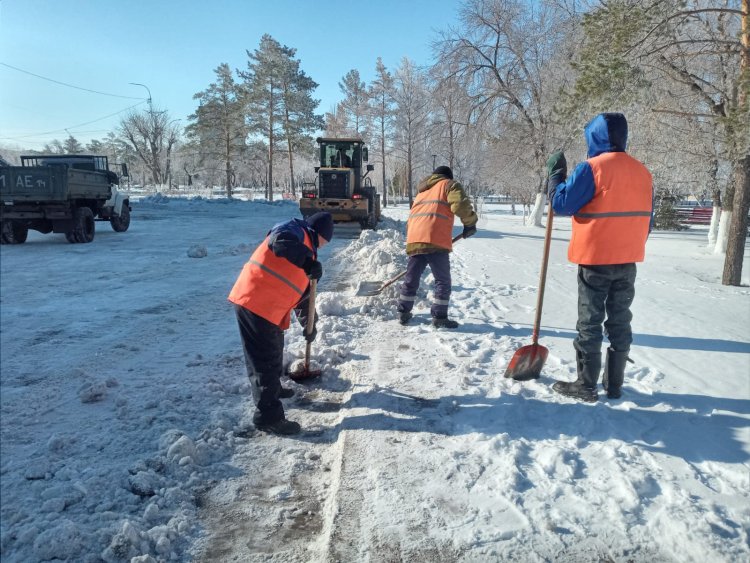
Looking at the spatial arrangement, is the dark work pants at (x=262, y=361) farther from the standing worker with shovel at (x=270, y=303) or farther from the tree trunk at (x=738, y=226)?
the tree trunk at (x=738, y=226)

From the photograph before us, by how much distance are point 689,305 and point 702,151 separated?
6851 millimetres

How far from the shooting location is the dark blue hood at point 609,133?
3.21 meters

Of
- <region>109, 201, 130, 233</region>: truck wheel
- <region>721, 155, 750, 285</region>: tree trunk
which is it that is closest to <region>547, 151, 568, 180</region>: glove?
<region>721, 155, 750, 285</region>: tree trunk

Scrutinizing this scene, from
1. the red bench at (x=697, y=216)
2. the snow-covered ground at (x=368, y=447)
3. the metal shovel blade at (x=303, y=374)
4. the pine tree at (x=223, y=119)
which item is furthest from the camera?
the pine tree at (x=223, y=119)

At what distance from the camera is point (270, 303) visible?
9.56ft

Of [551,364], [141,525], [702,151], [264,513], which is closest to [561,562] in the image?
[264,513]

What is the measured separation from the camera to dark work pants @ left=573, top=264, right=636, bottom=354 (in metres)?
3.21

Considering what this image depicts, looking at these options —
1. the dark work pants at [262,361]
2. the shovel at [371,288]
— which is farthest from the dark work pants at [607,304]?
the shovel at [371,288]

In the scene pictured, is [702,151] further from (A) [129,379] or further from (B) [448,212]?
(A) [129,379]

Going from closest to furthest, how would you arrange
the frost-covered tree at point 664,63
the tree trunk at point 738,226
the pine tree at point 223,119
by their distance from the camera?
1. the frost-covered tree at point 664,63
2. the tree trunk at point 738,226
3. the pine tree at point 223,119

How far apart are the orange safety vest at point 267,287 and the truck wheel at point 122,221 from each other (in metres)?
14.1

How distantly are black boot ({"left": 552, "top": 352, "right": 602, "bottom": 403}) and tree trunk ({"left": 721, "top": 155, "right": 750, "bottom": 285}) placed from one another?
714 centimetres

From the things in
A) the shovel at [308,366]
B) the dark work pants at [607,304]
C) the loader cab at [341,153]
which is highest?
the loader cab at [341,153]

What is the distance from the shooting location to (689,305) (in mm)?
6223
